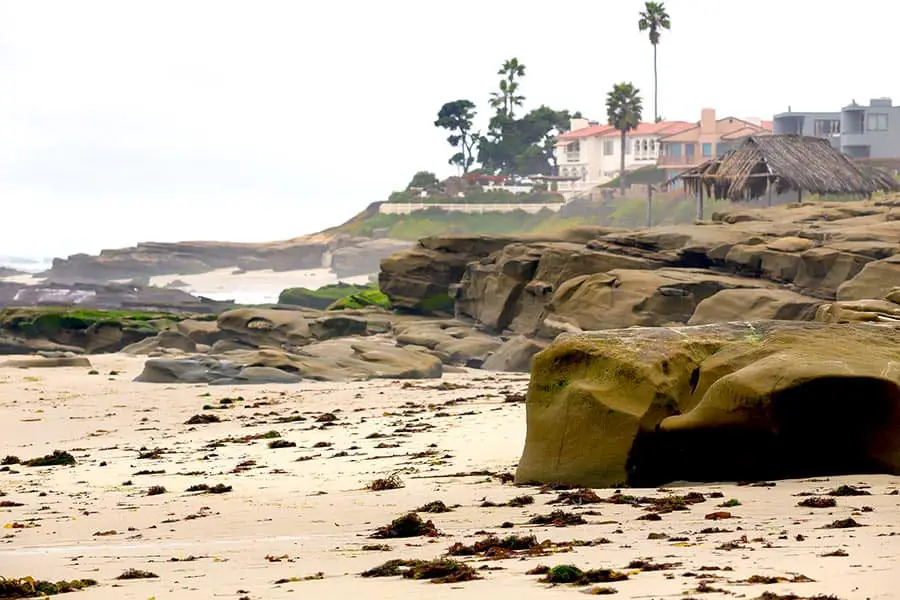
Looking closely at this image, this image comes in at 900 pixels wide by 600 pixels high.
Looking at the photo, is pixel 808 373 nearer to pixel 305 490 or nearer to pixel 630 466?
pixel 630 466

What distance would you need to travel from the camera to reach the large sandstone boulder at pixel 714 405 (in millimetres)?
11344

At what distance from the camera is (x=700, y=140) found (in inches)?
4023

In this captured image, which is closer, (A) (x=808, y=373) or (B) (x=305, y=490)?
(A) (x=808, y=373)

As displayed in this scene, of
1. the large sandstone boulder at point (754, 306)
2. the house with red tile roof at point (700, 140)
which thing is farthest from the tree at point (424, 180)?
the large sandstone boulder at point (754, 306)

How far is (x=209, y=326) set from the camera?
36.0 m

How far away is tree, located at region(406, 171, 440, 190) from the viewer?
378ft

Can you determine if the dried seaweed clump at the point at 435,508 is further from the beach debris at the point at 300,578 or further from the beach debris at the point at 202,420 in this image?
the beach debris at the point at 202,420

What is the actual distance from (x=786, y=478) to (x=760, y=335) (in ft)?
5.34

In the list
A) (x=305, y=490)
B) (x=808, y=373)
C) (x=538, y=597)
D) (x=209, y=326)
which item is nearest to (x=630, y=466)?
A: (x=808, y=373)

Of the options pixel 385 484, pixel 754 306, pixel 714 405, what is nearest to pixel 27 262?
pixel 754 306

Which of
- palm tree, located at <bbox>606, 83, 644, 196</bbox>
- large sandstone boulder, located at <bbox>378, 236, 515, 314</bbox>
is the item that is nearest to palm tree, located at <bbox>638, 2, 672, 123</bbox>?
palm tree, located at <bbox>606, 83, 644, 196</bbox>

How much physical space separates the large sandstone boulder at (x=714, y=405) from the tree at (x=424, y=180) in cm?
10190

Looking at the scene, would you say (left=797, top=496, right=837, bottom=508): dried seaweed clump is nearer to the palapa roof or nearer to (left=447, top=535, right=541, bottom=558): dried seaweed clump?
(left=447, top=535, right=541, bottom=558): dried seaweed clump

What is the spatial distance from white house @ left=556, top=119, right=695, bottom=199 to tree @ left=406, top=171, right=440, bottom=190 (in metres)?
10.7
